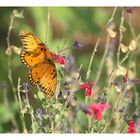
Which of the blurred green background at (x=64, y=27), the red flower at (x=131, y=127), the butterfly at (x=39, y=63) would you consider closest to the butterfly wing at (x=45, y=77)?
the butterfly at (x=39, y=63)

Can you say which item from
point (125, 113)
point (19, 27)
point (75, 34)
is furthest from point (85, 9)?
point (125, 113)

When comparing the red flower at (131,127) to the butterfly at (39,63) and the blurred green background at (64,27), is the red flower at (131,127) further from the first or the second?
the blurred green background at (64,27)

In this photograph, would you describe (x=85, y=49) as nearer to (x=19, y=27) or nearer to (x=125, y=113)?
(x=19, y=27)

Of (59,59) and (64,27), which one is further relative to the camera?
(64,27)

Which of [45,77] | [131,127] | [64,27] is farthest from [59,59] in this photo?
[64,27]

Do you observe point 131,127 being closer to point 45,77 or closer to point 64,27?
point 45,77

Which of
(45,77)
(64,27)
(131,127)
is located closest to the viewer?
(131,127)

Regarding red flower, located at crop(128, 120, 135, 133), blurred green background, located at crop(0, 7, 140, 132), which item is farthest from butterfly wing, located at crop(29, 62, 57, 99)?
blurred green background, located at crop(0, 7, 140, 132)

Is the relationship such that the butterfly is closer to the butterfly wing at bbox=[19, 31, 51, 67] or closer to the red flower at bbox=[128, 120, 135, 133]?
the butterfly wing at bbox=[19, 31, 51, 67]
